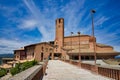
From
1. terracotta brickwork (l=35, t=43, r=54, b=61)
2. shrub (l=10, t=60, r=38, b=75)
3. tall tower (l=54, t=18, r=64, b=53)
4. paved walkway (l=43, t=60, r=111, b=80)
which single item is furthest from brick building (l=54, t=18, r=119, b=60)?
paved walkway (l=43, t=60, r=111, b=80)

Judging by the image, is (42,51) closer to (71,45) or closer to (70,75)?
(71,45)

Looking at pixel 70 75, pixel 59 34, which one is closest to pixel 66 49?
pixel 59 34

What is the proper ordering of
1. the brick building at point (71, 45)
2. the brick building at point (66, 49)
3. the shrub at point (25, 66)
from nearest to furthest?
the shrub at point (25, 66) → the brick building at point (66, 49) → the brick building at point (71, 45)

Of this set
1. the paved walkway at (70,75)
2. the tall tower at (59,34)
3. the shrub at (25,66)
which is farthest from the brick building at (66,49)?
the paved walkway at (70,75)

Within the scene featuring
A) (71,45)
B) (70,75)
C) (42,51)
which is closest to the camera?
(70,75)

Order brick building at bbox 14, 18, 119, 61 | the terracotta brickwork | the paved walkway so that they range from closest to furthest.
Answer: the paved walkway < brick building at bbox 14, 18, 119, 61 < the terracotta brickwork

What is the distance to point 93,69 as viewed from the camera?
15.9m

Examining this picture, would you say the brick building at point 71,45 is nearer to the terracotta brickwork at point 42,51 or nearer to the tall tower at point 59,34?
the tall tower at point 59,34

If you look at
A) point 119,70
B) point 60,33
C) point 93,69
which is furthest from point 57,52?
point 119,70

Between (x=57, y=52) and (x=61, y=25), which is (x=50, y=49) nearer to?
(x=57, y=52)

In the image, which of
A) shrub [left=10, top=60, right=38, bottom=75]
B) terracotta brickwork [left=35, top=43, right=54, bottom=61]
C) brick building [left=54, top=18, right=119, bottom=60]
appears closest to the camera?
shrub [left=10, top=60, right=38, bottom=75]

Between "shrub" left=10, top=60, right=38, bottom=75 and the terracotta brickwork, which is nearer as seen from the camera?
"shrub" left=10, top=60, right=38, bottom=75

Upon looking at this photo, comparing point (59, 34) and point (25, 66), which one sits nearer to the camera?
point (25, 66)

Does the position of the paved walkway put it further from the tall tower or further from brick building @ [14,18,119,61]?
the tall tower
